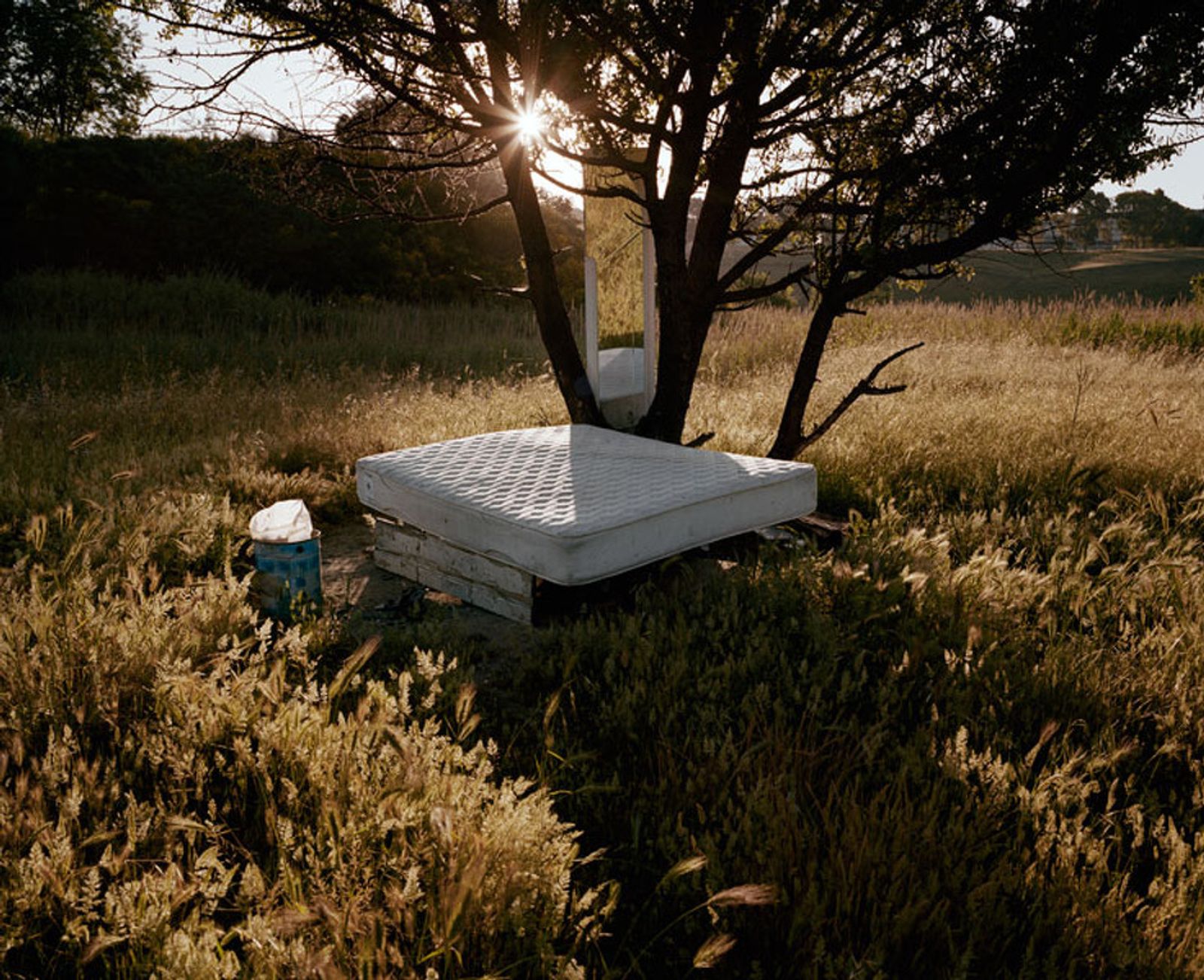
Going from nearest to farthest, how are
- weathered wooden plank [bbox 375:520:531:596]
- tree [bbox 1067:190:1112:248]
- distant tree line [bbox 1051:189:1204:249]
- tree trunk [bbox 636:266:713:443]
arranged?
weathered wooden plank [bbox 375:520:531:596] → tree [bbox 1067:190:1112:248] → tree trunk [bbox 636:266:713:443] → distant tree line [bbox 1051:189:1204:249]

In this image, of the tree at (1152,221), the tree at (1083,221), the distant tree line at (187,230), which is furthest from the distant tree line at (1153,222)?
the tree at (1083,221)

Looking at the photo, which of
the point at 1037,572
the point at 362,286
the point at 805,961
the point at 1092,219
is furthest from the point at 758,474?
the point at 362,286

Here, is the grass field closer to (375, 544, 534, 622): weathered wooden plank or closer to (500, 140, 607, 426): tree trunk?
(375, 544, 534, 622): weathered wooden plank

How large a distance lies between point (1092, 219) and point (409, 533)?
12.6ft

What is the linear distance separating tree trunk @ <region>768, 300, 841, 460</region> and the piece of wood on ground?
223cm

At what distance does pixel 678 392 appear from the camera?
228 inches

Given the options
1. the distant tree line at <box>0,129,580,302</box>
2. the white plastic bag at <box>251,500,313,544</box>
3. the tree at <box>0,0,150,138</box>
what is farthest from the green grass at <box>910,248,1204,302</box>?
the white plastic bag at <box>251,500,313,544</box>

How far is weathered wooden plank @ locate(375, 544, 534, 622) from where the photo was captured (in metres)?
3.96

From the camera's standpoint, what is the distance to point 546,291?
592 centimetres

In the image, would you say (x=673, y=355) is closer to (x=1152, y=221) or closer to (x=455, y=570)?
(x=455, y=570)

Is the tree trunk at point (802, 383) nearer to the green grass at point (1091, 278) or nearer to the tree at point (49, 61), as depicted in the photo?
the tree at point (49, 61)

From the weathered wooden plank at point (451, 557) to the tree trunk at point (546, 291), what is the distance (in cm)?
184

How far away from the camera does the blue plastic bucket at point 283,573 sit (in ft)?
13.2

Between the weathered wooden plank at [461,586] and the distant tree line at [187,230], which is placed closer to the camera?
the weathered wooden plank at [461,586]
